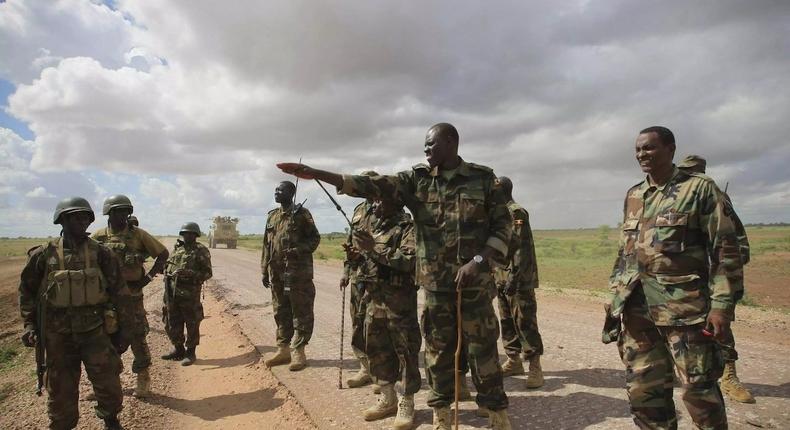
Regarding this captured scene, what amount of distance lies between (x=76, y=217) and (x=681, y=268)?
524 cm

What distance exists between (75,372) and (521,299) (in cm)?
488

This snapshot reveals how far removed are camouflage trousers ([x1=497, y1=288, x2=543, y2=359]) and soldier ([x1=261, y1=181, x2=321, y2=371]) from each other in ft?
9.57

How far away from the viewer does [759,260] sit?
29281 mm

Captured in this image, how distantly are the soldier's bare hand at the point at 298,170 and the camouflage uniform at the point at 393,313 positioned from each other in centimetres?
133

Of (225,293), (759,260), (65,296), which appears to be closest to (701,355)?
(65,296)

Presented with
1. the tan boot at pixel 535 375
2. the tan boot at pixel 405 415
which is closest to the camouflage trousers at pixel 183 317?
the tan boot at pixel 405 415

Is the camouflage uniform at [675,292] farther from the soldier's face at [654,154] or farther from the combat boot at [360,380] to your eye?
the combat boot at [360,380]

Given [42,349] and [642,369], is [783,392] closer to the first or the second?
[642,369]

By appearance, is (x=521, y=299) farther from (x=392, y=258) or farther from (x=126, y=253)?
(x=126, y=253)

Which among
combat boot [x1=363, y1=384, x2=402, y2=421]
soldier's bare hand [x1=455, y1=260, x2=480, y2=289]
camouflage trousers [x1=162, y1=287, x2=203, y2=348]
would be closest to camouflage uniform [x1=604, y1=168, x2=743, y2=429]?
soldier's bare hand [x1=455, y1=260, x2=480, y2=289]

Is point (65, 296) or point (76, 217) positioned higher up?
Result: point (76, 217)

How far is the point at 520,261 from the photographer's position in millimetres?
5449

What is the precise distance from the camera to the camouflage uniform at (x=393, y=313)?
4539 mm

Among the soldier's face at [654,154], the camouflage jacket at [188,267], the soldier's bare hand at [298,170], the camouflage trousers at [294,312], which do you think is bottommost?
the camouflage trousers at [294,312]
